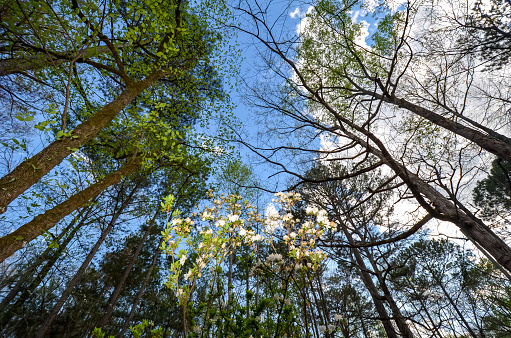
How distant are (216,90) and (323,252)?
17.6ft

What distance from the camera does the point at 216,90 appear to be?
19.3 ft

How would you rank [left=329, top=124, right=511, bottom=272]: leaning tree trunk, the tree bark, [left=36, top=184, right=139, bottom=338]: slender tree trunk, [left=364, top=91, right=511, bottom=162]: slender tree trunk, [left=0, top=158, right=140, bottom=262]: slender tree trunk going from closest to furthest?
[left=0, top=158, right=140, bottom=262]: slender tree trunk < [left=329, top=124, right=511, bottom=272]: leaning tree trunk < the tree bark < [left=364, top=91, right=511, bottom=162]: slender tree trunk < [left=36, top=184, right=139, bottom=338]: slender tree trunk

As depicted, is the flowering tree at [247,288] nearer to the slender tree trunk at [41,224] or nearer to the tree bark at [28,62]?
the slender tree trunk at [41,224]

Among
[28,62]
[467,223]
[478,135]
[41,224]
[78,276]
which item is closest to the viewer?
[41,224]

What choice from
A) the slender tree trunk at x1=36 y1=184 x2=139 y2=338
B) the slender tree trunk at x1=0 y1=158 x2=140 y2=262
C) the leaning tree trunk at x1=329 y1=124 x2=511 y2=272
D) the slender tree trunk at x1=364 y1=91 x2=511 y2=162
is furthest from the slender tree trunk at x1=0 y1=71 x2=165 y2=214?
the slender tree trunk at x1=36 y1=184 x2=139 y2=338

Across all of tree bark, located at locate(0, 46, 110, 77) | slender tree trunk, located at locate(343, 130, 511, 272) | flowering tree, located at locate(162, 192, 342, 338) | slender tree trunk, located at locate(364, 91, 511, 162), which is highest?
tree bark, located at locate(0, 46, 110, 77)

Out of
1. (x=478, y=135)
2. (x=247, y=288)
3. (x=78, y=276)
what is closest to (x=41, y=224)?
(x=247, y=288)

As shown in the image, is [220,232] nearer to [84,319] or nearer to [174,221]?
[174,221]

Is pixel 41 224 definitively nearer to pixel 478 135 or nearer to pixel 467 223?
pixel 467 223

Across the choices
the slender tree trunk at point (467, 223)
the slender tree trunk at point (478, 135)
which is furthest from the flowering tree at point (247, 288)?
the slender tree trunk at point (478, 135)

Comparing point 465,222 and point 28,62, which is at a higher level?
point 28,62

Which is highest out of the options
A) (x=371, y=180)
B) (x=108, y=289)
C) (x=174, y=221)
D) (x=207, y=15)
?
(x=207, y=15)

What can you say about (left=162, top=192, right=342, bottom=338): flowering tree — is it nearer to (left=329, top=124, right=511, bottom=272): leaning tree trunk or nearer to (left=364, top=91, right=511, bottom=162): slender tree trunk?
(left=329, top=124, right=511, bottom=272): leaning tree trunk

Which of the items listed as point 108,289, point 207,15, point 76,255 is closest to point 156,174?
point 76,255
